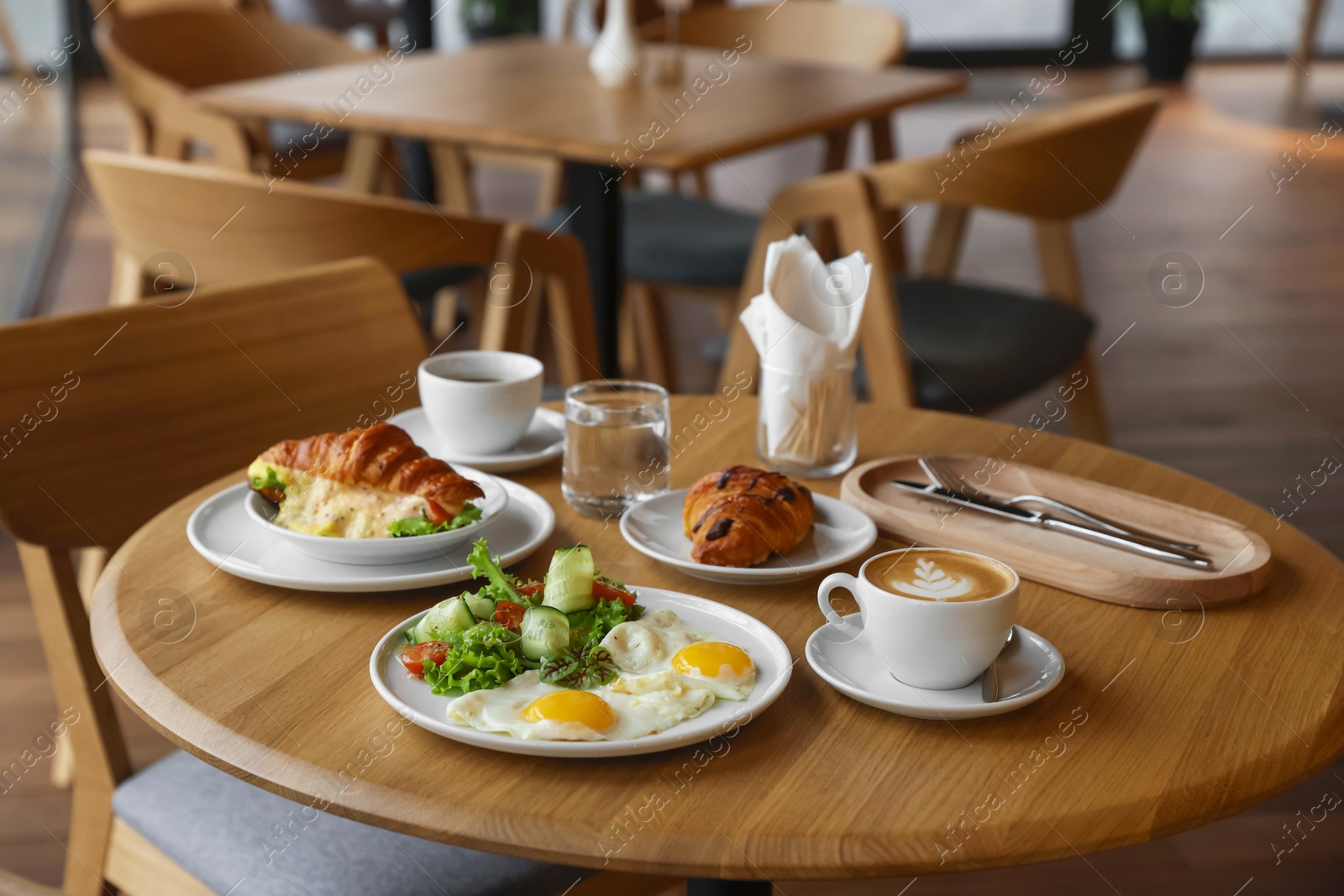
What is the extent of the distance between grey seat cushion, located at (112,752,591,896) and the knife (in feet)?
1.49

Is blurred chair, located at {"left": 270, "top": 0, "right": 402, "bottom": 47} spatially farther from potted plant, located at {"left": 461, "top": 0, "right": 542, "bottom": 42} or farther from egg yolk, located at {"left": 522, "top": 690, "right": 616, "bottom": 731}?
egg yolk, located at {"left": 522, "top": 690, "right": 616, "bottom": 731}

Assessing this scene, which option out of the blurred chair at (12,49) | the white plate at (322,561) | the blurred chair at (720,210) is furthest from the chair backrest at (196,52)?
the white plate at (322,561)

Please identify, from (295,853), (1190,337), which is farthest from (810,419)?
(1190,337)

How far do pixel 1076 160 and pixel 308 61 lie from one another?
2.32m

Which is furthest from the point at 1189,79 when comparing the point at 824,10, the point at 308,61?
the point at 308,61

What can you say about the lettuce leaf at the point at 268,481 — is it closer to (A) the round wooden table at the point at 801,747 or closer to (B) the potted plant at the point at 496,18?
(A) the round wooden table at the point at 801,747

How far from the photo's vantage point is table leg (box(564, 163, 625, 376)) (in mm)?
2682

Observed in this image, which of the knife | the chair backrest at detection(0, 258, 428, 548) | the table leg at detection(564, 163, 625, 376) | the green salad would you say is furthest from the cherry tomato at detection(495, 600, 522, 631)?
the table leg at detection(564, 163, 625, 376)

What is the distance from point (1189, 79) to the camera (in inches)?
332

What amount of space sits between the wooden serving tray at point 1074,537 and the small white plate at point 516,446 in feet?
0.97

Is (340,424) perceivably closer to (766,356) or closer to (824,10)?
(766,356)

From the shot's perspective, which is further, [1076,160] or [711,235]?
[711,235]

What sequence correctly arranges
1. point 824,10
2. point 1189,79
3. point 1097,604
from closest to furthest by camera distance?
point 1097,604
point 824,10
point 1189,79

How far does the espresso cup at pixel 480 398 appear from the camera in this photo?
1.24 m
